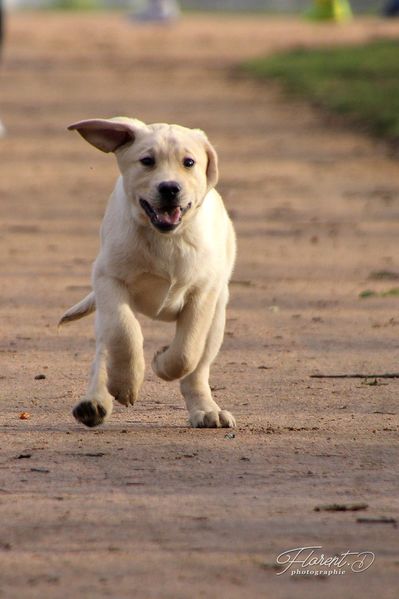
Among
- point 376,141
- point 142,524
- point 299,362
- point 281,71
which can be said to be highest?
point 142,524

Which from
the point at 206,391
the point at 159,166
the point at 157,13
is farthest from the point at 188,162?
the point at 157,13

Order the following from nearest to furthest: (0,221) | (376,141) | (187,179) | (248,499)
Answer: (248,499) → (187,179) → (0,221) → (376,141)

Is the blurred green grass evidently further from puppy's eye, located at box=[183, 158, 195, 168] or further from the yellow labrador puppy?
puppy's eye, located at box=[183, 158, 195, 168]

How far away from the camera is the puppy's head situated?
5523 mm

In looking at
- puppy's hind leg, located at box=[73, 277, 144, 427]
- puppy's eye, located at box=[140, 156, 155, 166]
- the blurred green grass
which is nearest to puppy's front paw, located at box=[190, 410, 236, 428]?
puppy's hind leg, located at box=[73, 277, 144, 427]

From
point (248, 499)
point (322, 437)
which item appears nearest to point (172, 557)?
point (248, 499)

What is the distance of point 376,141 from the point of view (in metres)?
17.3

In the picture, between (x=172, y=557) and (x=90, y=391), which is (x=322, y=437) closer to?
(x=90, y=391)

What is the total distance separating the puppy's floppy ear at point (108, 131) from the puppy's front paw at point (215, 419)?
3.56 feet

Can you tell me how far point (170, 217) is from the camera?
553 centimetres

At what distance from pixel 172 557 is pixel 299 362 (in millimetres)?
3042

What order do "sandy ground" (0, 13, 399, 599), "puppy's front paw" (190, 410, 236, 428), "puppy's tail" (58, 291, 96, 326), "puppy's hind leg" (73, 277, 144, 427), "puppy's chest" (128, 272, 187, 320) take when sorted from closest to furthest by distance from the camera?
"sandy ground" (0, 13, 399, 599) < "puppy's hind leg" (73, 277, 144, 427) < "puppy's chest" (128, 272, 187, 320) < "puppy's front paw" (190, 410, 236, 428) < "puppy's tail" (58, 291, 96, 326)

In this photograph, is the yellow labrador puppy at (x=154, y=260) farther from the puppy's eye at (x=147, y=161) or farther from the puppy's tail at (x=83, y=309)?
the puppy's tail at (x=83, y=309)

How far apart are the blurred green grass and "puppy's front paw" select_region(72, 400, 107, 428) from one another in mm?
11609
